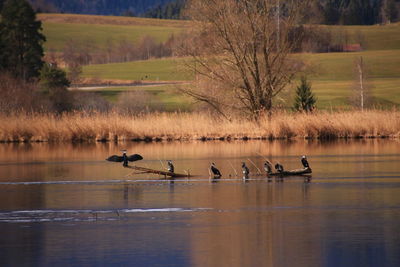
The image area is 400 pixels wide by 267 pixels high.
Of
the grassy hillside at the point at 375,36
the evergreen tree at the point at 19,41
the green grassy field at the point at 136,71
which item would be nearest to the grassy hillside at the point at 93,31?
the green grassy field at the point at 136,71

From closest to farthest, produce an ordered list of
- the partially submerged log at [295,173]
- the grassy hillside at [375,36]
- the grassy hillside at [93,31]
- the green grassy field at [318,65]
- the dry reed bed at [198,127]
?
the partially submerged log at [295,173]
the dry reed bed at [198,127]
the green grassy field at [318,65]
the grassy hillside at [375,36]
the grassy hillside at [93,31]

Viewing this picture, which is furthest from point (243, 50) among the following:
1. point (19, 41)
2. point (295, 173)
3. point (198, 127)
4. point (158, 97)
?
point (158, 97)

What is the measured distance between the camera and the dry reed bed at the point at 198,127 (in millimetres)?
42562

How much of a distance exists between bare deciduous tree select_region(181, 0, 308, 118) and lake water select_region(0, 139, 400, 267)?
14.9 meters

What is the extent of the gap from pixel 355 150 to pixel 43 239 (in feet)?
69.5

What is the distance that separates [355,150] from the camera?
3441 cm

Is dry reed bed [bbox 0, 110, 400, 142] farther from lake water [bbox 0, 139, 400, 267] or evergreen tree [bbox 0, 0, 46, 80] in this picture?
evergreen tree [bbox 0, 0, 46, 80]

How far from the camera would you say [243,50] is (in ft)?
147

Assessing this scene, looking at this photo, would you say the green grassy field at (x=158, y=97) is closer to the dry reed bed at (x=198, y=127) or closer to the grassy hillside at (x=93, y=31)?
the dry reed bed at (x=198, y=127)

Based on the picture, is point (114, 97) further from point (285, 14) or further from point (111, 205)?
point (111, 205)

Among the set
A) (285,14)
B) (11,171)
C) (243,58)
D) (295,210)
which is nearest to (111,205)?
(295,210)

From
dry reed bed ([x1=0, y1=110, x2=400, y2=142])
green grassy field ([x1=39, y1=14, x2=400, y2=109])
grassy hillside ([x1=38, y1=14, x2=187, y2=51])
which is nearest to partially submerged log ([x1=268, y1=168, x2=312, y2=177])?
dry reed bed ([x1=0, y1=110, x2=400, y2=142])

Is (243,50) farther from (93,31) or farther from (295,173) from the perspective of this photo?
(93,31)

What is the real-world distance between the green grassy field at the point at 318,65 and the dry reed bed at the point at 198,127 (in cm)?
323
